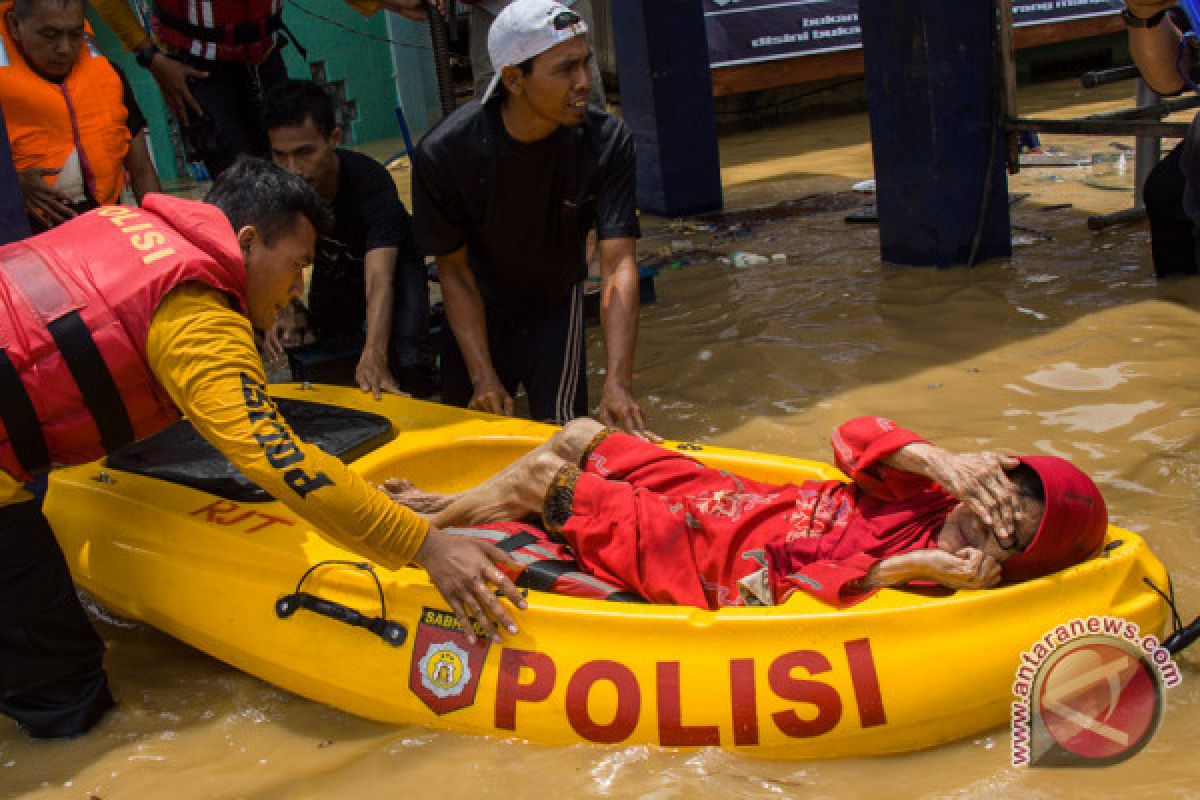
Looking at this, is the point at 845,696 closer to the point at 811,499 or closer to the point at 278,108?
the point at 811,499

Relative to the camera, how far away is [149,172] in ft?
14.6

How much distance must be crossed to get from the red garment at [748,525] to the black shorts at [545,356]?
45.5 inches

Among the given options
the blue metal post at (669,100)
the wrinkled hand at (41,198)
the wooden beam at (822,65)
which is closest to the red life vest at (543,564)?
the wrinkled hand at (41,198)

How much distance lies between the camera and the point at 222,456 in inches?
127

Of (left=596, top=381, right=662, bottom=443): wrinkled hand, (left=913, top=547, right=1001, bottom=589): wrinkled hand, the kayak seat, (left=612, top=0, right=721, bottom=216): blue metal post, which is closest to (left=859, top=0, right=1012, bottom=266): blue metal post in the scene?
(left=612, top=0, right=721, bottom=216): blue metal post

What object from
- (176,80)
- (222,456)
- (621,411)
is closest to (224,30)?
(176,80)

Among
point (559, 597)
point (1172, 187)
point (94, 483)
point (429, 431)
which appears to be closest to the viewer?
point (559, 597)

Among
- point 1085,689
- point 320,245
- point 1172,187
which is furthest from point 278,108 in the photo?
point 1172,187

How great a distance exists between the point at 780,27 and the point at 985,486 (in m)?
8.66

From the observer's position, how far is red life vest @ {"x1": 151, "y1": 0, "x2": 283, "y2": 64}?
14.5 feet

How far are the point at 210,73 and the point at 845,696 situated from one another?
3596 mm

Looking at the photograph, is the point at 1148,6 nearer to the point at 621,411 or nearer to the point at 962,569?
the point at 962,569

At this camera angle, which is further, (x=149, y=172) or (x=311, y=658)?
(x=149, y=172)

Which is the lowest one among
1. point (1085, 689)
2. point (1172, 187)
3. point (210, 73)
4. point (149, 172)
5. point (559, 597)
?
point (1085, 689)
